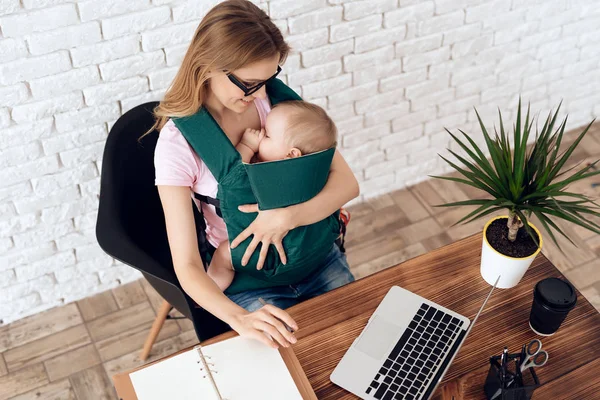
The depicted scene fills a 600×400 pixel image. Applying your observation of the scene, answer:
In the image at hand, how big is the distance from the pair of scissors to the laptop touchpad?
284mm

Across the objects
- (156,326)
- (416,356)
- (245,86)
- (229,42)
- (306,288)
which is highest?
(229,42)

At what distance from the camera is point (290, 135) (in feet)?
5.46

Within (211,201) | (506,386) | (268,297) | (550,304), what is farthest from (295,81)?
(506,386)

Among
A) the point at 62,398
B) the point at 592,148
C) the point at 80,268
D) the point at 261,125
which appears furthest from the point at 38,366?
the point at 592,148

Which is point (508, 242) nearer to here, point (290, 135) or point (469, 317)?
point (469, 317)

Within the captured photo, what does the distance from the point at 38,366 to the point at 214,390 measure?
4.28 feet

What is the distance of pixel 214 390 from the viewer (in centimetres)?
133

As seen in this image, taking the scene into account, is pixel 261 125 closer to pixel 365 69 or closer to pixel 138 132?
pixel 138 132

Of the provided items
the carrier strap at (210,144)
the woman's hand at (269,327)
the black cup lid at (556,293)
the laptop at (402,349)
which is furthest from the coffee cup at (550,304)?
the carrier strap at (210,144)

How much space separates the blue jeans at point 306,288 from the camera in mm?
1802

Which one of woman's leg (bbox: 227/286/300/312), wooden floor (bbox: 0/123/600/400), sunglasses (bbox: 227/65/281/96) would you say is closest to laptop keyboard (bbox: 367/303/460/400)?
woman's leg (bbox: 227/286/300/312)

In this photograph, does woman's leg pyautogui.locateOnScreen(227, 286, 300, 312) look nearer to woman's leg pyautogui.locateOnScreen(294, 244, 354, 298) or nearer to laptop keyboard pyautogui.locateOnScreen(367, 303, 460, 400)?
woman's leg pyautogui.locateOnScreen(294, 244, 354, 298)

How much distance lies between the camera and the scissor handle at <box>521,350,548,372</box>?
4.43ft

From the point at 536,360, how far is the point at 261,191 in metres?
0.76
